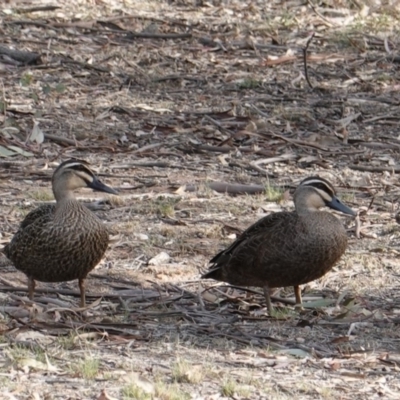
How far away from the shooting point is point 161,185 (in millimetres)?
12297

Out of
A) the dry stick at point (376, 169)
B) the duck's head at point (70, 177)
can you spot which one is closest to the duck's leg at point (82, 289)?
the duck's head at point (70, 177)

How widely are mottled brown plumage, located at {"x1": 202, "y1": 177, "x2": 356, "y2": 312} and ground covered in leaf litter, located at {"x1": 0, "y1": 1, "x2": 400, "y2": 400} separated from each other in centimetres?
22

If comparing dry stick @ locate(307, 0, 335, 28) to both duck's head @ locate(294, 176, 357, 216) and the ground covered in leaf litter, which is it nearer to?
the ground covered in leaf litter

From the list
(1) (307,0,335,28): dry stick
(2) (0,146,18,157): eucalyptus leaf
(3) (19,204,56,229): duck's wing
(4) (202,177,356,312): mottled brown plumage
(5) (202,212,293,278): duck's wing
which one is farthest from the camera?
(1) (307,0,335,28): dry stick

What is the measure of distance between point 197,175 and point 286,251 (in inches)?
144

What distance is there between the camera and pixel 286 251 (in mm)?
9094

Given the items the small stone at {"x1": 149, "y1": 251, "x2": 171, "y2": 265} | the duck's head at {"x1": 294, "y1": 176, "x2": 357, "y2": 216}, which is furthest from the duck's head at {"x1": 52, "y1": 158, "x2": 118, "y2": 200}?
the duck's head at {"x1": 294, "y1": 176, "x2": 357, "y2": 216}

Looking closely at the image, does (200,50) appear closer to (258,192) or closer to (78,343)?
(258,192)

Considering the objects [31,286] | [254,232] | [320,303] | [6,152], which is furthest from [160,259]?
[6,152]

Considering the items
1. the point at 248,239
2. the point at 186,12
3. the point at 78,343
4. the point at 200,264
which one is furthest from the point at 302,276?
the point at 186,12

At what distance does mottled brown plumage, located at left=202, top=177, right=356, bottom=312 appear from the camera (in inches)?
356

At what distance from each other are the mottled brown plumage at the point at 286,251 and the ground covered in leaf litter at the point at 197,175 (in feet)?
0.73

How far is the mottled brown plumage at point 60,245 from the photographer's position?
8.95m

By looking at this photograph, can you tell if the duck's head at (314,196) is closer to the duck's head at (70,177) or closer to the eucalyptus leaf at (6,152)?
the duck's head at (70,177)
